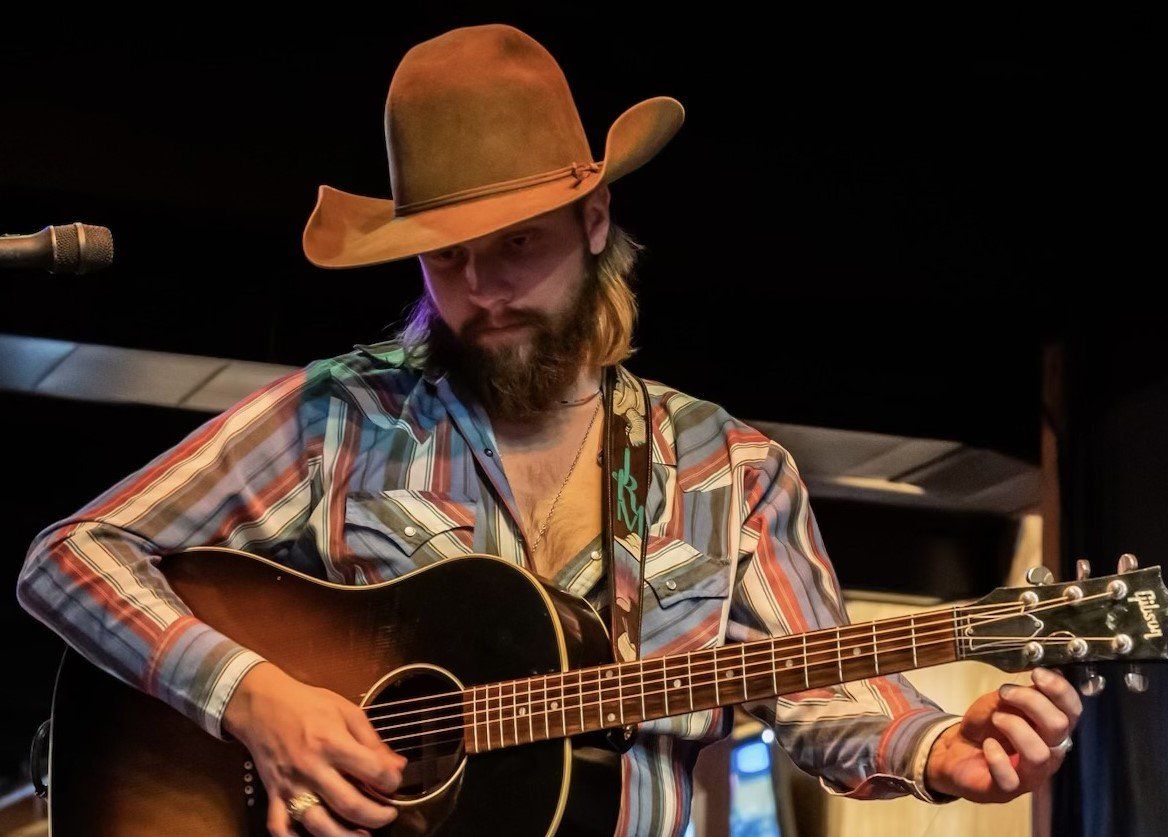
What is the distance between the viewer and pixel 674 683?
2193 millimetres

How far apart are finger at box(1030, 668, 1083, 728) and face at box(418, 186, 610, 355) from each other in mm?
1117

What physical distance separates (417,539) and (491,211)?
58cm

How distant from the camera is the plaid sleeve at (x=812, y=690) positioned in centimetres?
227

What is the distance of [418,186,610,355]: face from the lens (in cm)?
262

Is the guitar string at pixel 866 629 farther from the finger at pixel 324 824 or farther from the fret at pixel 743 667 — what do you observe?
the finger at pixel 324 824

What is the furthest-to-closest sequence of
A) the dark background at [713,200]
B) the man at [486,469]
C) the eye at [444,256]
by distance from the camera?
the dark background at [713,200] → the eye at [444,256] → the man at [486,469]

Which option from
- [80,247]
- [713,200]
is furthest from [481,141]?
[713,200]

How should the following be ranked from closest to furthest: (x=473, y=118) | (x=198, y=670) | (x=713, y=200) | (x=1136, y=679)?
(x=1136, y=679) < (x=198, y=670) < (x=473, y=118) < (x=713, y=200)

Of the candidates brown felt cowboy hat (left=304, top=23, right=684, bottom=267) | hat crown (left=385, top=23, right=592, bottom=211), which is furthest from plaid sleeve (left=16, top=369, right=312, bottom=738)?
hat crown (left=385, top=23, right=592, bottom=211)

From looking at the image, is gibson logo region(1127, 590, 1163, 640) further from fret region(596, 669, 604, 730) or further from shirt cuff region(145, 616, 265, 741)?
shirt cuff region(145, 616, 265, 741)

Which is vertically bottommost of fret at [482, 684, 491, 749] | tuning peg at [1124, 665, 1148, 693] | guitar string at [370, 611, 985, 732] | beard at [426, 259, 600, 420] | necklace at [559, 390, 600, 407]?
fret at [482, 684, 491, 749]

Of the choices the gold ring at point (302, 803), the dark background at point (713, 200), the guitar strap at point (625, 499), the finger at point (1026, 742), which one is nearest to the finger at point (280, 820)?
the gold ring at point (302, 803)

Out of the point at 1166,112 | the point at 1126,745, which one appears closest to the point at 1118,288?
the point at 1166,112

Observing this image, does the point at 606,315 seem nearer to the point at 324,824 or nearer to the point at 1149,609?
→ the point at 324,824
